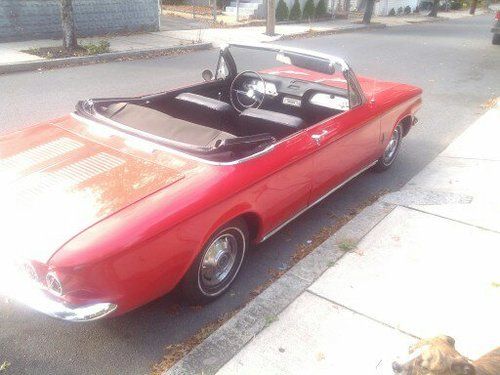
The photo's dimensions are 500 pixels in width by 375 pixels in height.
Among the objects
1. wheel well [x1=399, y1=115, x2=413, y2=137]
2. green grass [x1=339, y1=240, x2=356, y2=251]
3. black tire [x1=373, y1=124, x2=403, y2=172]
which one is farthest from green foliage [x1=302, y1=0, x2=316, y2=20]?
green grass [x1=339, y1=240, x2=356, y2=251]

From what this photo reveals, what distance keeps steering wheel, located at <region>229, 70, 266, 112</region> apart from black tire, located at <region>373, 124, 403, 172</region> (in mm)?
1740

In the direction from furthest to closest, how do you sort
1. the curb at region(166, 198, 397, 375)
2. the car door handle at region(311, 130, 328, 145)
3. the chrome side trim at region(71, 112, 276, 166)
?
the car door handle at region(311, 130, 328, 145) → the chrome side trim at region(71, 112, 276, 166) → the curb at region(166, 198, 397, 375)

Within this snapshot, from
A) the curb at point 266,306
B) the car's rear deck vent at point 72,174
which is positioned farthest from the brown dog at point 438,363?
the car's rear deck vent at point 72,174

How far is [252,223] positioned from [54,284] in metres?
1.49

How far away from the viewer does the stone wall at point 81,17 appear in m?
12.3

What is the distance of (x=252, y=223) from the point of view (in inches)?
135

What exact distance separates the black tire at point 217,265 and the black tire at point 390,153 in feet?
8.92

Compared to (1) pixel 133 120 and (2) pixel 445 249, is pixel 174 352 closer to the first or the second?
(1) pixel 133 120

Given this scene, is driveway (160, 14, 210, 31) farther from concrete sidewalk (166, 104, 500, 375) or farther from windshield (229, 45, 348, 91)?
concrete sidewalk (166, 104, 500, 375)

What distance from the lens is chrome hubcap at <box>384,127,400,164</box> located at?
5551mm

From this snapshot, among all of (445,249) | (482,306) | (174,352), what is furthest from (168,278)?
(445,249)

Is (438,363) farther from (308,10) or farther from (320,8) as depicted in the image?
(320,8)

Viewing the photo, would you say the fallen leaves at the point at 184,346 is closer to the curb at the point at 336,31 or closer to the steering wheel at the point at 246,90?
the steering wheel at the point at 246,90

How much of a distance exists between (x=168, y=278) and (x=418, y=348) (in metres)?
1.43
